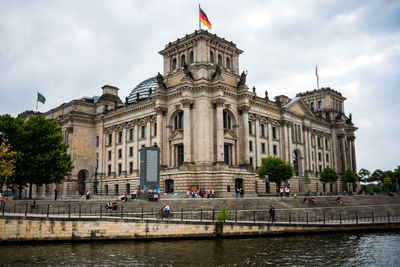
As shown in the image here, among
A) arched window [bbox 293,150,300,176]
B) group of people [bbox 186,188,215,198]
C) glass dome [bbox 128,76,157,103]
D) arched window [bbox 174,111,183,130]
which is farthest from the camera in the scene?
glass dome [bbox 128,76,157,103]

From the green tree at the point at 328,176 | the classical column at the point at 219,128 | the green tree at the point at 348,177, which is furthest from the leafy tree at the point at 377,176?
the classical column at the point at 219,128

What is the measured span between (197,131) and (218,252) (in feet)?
109

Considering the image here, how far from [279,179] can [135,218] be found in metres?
33.5

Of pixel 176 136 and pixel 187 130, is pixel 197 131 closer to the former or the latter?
pixel 187 130

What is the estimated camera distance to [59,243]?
87.5 feet

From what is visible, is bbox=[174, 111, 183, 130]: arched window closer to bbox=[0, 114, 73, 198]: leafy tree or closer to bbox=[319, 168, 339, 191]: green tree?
bbox=[0, 114, 73, 198]: leafy tree

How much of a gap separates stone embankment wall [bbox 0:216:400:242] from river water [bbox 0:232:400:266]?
0.92m

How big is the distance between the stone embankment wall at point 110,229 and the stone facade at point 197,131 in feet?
74.8

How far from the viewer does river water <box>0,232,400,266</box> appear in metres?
20.5

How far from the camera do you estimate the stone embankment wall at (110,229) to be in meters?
27.0

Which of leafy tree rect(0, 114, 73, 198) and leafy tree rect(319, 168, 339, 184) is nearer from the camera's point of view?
leafy tree rect(0, 114, 73, 198)

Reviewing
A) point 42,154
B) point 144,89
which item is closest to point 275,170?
point 42,154

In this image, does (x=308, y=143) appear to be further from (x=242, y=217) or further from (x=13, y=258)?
(x=13, y=258)

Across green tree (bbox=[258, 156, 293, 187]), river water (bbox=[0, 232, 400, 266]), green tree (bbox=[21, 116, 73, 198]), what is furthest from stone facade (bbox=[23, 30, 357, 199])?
river water (bbox=[0, 232, 400, 266])
